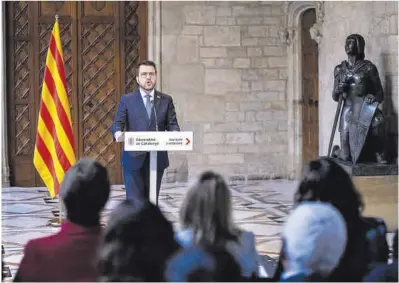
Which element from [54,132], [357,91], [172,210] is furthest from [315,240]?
[172,210]

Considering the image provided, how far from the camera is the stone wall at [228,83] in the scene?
31.5 ft

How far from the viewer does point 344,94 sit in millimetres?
7027

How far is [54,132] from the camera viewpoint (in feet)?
22.6

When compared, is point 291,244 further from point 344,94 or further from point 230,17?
point 230,17

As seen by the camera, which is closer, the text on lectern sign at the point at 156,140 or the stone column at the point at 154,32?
the text on lectern sign at the point at 156,140

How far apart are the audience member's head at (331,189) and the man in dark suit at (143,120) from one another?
236 cm

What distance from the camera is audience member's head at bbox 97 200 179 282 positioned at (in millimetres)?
2426

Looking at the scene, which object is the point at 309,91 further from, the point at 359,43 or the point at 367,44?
the point at 359,43

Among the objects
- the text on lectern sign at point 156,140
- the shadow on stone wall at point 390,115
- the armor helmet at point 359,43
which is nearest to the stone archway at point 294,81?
the shadow on stone wall at point 390,115

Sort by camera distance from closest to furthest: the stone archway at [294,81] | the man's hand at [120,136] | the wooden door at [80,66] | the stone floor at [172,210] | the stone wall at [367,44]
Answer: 1. the man's hand at [120,136]
2. the stone floor at [172,210]
3. the stone wall at [367,44]
4. the wooden door at [80,66]
5. the stone archway at [294,81]

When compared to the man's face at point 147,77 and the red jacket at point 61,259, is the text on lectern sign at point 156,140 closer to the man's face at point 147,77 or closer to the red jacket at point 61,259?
the man's face at point 147,77

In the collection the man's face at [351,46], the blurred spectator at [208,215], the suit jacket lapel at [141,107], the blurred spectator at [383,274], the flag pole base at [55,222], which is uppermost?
the man's face at [351,46]

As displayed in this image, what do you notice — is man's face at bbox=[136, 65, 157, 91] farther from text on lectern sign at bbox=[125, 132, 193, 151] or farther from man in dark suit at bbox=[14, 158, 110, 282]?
man in dark suit at bbox=[14, 158, 110, 282]

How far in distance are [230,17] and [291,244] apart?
292 inches
